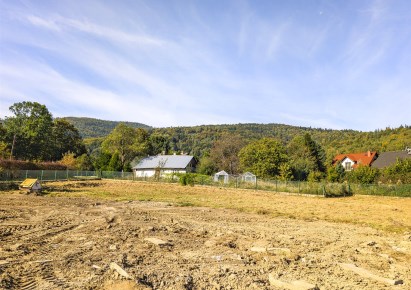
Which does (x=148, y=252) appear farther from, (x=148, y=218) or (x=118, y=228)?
(x=148, y=218)

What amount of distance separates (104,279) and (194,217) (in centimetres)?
867

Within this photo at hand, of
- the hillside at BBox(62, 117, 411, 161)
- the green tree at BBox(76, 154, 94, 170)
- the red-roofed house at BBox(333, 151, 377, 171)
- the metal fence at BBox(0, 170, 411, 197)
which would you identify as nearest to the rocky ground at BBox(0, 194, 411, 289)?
the metal fence at BBox(0, 170, 411, 197)

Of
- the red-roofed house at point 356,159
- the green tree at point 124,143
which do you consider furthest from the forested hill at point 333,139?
the green tree at point 124,143

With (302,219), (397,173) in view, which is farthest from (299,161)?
(302,219)

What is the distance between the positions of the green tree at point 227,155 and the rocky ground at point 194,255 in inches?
1866

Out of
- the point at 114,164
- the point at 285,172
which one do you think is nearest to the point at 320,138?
the point at 285,172

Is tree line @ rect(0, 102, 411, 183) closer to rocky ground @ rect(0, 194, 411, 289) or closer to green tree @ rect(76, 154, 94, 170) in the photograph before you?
green tree @ rect(76, 154, 94, 170)

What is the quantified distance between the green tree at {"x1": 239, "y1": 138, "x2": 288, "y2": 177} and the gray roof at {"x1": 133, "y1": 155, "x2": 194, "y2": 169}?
14.9 meters

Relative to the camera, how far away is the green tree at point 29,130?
57100 millimetres

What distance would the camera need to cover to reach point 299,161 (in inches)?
1966

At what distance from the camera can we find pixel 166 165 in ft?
201

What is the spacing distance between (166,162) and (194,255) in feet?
179

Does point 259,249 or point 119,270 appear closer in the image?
point 119,270

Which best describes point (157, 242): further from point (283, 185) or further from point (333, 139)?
point (333, 139)
